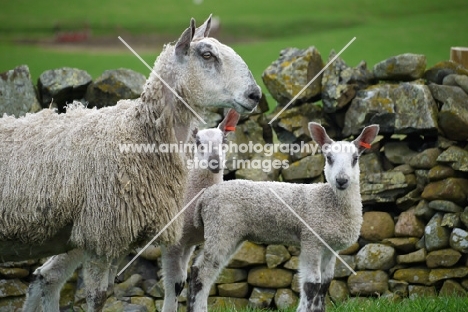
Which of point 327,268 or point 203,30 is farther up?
point 203,30

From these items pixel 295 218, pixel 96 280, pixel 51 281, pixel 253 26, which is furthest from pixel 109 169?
pixel 253 26

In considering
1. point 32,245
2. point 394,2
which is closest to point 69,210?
point 32,245

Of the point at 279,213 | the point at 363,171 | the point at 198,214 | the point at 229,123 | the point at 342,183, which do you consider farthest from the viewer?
the point at 363,171

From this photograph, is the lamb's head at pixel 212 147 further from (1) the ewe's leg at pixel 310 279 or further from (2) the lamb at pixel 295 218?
(1) the ewe's leg at pixel 310 279

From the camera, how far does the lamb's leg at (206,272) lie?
6949 mm

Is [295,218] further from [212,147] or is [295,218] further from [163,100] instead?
[163,100]

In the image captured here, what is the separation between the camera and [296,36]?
2370 centimetres

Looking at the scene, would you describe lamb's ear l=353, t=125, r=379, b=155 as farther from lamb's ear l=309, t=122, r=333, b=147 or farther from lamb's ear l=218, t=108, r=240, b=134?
lamb's ear l=218, t=108, r=240, b=134

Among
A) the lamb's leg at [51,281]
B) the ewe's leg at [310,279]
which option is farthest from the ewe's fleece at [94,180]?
the ewe's leg at [310,279]

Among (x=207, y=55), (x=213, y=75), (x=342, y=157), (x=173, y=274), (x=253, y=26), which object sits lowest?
(x=173, y=274)

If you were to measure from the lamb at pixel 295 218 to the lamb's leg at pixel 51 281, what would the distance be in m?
1.12

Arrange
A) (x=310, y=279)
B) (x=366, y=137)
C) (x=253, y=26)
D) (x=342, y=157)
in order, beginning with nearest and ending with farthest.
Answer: (x=310, y=279)
(x=342, y=157)
(x=366, y=137)
(x=253, y=26)

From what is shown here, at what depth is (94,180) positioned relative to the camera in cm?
599

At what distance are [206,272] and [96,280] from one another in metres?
1.36
